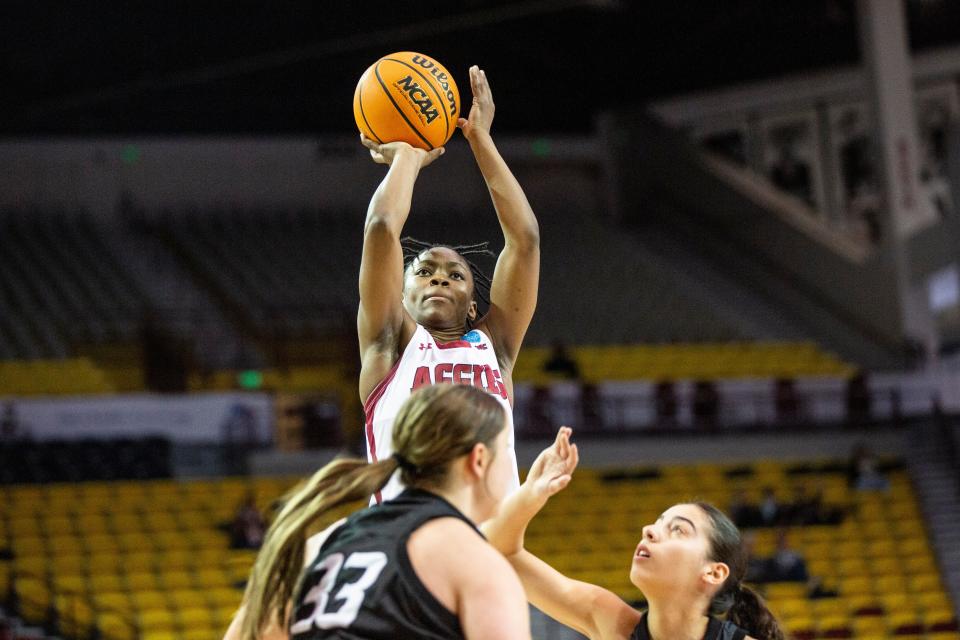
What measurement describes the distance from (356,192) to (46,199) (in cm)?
495

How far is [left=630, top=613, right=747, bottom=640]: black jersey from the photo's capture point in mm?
3402

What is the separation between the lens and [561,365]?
1805cm

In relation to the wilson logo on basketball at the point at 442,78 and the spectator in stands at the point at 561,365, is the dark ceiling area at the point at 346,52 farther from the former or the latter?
the wilson logo on basketball at the point at 442,78

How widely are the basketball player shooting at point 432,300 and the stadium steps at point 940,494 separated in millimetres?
10830

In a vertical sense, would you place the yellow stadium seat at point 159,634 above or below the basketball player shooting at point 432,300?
below

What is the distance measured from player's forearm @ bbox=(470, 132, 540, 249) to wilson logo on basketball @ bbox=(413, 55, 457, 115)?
165 mm

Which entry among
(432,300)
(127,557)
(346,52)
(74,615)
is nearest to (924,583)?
(127,557)

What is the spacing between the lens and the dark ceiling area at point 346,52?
17531 millimetres

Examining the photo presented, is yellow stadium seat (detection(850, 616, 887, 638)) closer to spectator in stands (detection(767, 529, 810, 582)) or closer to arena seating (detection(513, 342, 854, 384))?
spectator in stands (detection(767, 529, 810, 582))

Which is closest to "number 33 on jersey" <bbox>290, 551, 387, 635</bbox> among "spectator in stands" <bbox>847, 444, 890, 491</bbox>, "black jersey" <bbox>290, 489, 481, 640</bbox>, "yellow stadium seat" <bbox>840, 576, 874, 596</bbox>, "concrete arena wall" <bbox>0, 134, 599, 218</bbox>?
"black jersey" <bbox>290, 489, 481, 640</bbox>

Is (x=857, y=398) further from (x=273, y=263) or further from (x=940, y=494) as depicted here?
(x=273, y=263)

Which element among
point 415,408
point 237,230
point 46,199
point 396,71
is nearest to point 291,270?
point 237,230

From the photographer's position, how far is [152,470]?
1458 centimetres

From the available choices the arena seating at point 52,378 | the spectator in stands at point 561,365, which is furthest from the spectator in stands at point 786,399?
the arena seating at point 52,378
